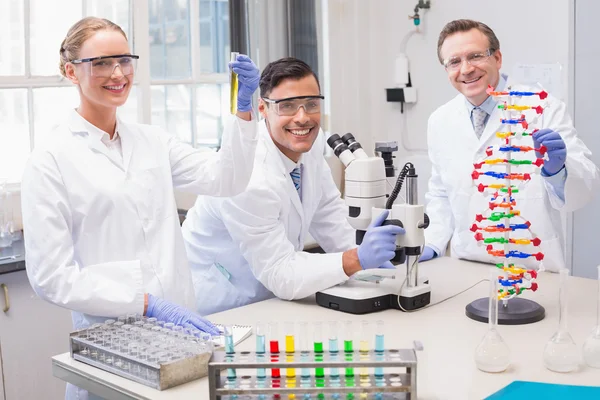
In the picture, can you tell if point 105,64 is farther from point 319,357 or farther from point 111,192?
point 319,357

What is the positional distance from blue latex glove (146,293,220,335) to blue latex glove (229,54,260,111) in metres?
0.62

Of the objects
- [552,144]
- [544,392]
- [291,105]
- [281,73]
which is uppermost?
[281,73]

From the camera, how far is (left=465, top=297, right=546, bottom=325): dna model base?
2.04m

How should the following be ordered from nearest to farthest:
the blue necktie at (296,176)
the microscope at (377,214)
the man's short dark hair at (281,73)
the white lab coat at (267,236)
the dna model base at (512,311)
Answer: the dna model base at (512,311), the microscope at (377,214), the white lab coat at (267,236), the man's short dark hair at (281,73), the blue necktie at (296,176)

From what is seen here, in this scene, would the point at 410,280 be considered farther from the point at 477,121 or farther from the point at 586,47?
the point at 586,47

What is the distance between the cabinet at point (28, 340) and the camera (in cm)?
288

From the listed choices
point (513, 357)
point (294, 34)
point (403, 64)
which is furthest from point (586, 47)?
point (513, 357)

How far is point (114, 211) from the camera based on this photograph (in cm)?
207

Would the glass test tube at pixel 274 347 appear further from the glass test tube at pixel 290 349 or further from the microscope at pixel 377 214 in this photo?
the microscope at pixel 377 214

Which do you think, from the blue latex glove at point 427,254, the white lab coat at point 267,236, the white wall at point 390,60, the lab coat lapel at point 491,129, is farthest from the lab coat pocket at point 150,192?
the white wall at point 390,60

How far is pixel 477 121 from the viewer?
2.72m

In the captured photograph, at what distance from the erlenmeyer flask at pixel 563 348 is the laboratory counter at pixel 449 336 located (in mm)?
23

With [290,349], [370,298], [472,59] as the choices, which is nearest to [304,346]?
[290,349]

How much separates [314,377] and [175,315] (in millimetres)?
591
